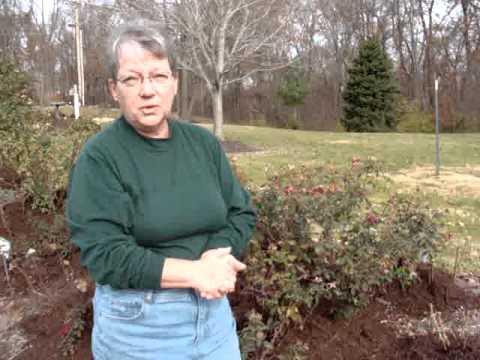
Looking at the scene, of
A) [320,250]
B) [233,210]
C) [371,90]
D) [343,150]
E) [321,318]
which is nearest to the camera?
[233,210]

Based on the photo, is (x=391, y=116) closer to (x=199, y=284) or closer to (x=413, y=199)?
(x=413, y=199)

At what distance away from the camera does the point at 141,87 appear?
1646 mm

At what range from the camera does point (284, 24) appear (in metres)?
17.3

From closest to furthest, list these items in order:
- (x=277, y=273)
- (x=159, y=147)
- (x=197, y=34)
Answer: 1. (x=159, y=147)
2. (x=277, y=273)
3. (x=197, y=34)

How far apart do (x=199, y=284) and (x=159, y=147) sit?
463 mm

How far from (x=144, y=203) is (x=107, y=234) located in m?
0.15

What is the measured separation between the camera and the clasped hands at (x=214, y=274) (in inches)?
62.8

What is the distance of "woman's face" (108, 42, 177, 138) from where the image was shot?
1.64 metres

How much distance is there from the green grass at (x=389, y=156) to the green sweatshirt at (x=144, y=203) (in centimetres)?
225

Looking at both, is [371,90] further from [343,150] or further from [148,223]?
[148,223]

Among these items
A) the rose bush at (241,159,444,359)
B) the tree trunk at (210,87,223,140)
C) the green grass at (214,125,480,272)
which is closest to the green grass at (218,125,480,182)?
the green grass at (214,125,480,272)

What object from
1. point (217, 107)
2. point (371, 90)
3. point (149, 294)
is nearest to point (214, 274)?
point (149, 294)

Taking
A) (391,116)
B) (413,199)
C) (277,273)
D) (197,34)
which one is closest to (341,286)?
(277,273)

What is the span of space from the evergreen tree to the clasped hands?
2882 cm
